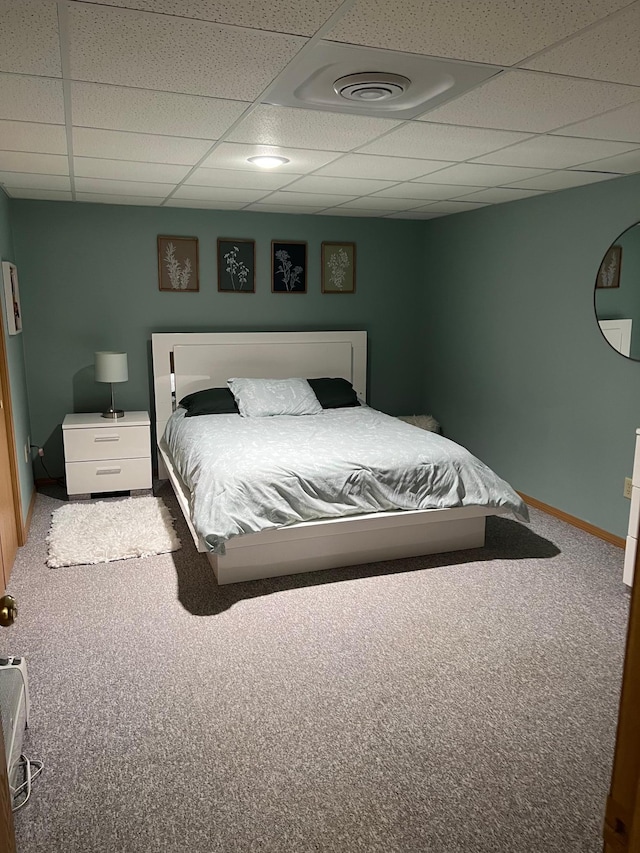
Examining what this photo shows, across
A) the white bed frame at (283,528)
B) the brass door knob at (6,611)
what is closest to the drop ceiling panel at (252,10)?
the brass door knob at (6,611)

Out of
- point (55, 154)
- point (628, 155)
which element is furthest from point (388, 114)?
point (55, 154)

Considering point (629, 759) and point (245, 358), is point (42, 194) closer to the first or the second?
point (245, 358)

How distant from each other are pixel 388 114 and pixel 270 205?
2.63m

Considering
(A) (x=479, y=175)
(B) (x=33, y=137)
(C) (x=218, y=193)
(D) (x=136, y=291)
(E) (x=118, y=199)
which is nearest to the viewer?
(B) (x=33, y=137)

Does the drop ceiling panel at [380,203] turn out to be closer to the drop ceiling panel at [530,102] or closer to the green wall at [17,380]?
the drop ceiling panel at [530,102]

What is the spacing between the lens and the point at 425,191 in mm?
4254

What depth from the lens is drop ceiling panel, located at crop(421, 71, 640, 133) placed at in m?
2.10

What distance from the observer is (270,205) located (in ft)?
16.3

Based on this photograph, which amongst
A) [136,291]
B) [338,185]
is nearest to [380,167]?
[338,185]

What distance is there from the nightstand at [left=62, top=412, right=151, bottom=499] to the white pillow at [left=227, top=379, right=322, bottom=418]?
0.76 m

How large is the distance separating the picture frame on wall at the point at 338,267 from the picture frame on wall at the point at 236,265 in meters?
0.65

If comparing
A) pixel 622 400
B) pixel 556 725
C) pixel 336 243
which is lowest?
pixel 556 725

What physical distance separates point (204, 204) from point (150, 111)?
Answer: 259cm

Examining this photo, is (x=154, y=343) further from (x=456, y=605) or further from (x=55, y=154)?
(x=456, y=605)
